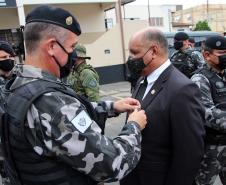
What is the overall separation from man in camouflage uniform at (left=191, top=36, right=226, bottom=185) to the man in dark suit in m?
0.61

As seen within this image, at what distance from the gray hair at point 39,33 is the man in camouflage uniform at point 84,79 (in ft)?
7.78

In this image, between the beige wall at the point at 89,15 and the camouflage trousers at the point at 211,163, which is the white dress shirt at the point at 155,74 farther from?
the beige wall at the point at 89,15

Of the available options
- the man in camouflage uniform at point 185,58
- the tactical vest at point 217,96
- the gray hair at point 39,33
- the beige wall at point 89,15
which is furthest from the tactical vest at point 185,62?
the beige wall at point 89,15

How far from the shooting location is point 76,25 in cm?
154

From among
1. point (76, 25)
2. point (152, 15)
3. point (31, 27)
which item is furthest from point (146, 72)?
point (152, 15)

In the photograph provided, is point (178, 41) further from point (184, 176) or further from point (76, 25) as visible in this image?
point (76, 25)

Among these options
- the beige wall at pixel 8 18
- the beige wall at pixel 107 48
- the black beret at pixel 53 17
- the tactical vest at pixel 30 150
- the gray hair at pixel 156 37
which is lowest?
the beige wall at pixel 107 48

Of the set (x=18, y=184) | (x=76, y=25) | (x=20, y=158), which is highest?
(x=76, y=25)

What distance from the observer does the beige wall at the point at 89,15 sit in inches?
660

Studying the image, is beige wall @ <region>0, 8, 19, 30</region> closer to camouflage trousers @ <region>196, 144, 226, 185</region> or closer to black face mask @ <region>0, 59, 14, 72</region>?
black face mask @ <region>0, 59, 14, 72</region>

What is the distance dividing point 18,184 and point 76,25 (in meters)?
0.77

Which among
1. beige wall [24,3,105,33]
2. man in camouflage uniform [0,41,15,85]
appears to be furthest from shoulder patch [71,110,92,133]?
beige wall [24,3,105,33]

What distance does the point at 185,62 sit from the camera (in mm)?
5660

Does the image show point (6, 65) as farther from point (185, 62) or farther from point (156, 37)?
point (185, 62)
